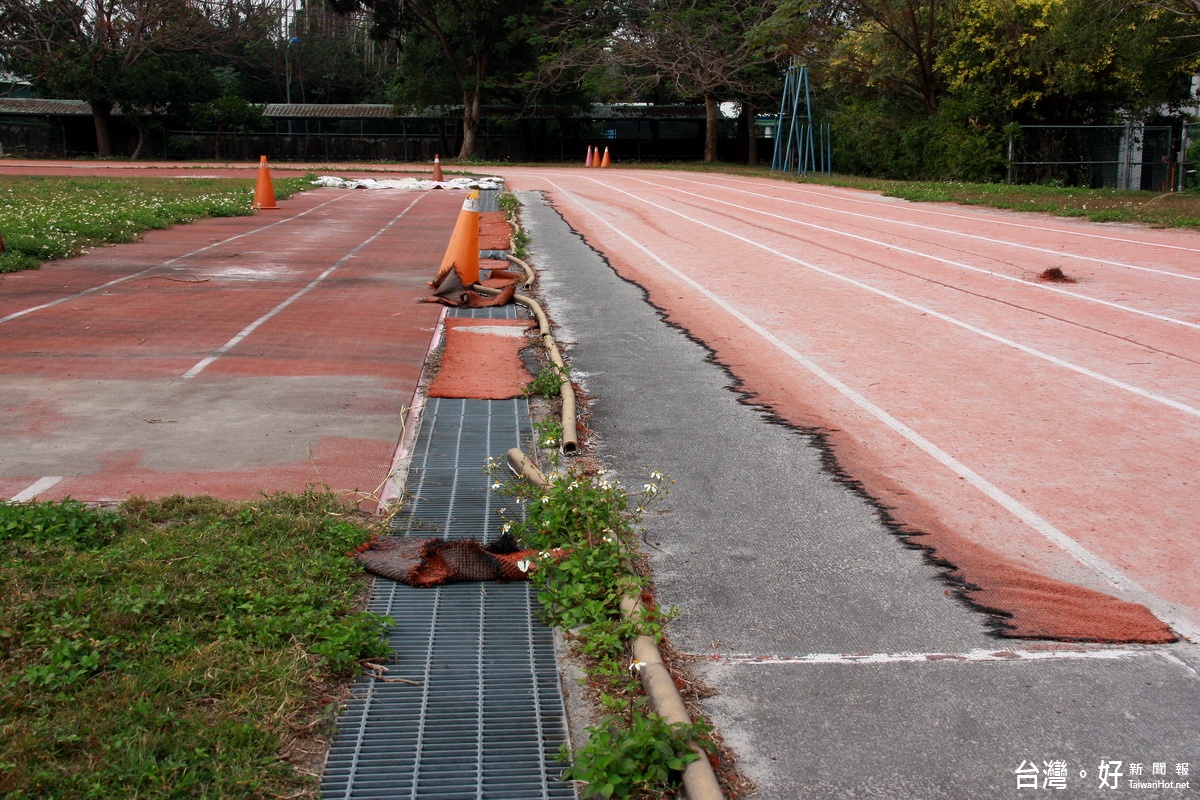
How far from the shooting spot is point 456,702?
410 centimetres

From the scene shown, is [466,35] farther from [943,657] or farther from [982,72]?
[943,657]

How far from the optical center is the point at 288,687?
3.93m

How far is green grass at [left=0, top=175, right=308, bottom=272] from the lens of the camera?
1566 centimetres

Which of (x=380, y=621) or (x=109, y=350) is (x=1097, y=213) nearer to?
(x=109, y=350)

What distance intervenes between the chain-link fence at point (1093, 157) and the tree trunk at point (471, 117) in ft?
93.6

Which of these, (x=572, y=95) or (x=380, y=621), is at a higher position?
(x=572, y=95)

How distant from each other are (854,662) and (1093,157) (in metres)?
35.0

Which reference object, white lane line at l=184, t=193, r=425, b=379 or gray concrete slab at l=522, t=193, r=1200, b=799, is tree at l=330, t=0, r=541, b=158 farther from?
gray concrete slab at l=522, t=193, r=1200, b=799

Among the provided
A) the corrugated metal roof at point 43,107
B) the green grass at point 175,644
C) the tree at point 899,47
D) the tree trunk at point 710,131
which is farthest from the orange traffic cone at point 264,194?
the corrugated metal roof at point 43,107

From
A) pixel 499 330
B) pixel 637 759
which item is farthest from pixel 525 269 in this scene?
pixel 637 759

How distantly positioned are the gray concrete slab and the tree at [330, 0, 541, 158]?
161 ft

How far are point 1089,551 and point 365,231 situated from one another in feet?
55.5

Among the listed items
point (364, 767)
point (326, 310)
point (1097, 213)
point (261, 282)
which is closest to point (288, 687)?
point (364, 767)

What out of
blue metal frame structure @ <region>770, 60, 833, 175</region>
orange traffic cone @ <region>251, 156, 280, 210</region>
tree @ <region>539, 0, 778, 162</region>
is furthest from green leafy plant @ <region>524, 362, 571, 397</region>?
tree @ <region>539, 0, 778, 162</region>
